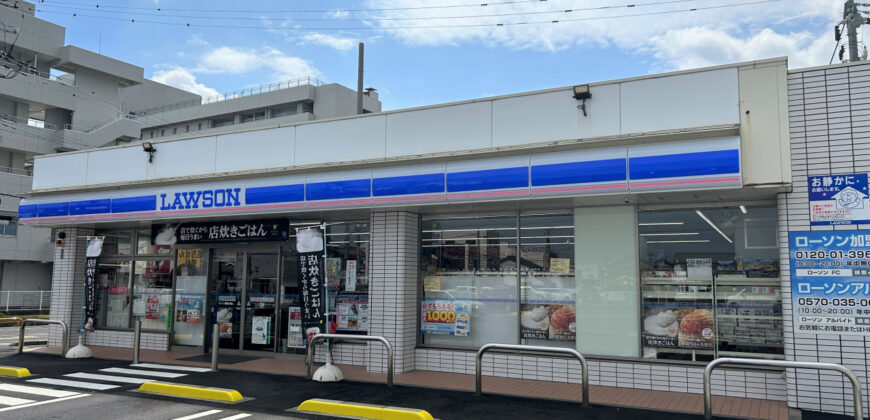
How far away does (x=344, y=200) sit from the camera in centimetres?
1101

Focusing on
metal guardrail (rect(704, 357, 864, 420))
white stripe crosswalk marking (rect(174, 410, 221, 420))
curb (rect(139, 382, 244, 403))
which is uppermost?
A: metal guardrail (rect(704, 357, 864, 420))

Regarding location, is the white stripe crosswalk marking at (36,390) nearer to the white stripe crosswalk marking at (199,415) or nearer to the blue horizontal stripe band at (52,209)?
the white stripe crosswalk marking at (199,415)

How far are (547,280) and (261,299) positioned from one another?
6676 millimetres

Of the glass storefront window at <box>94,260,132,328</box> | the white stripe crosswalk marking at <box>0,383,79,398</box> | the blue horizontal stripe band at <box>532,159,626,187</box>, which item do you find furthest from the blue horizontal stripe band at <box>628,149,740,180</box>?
the glass storefront window at <box>94,260,132,328</box>

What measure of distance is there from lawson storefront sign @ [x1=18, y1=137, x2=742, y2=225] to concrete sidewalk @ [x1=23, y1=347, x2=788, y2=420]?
312cm

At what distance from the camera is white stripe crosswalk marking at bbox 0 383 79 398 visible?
936 centimetres

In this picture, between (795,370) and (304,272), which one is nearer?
(795,370)

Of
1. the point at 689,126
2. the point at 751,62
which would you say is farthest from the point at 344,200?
the point at 751,62

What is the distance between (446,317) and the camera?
11336mm

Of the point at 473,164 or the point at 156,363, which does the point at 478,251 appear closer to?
the point at 473,164

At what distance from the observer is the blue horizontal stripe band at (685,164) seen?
318 inches

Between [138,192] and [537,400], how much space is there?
10.3 meters

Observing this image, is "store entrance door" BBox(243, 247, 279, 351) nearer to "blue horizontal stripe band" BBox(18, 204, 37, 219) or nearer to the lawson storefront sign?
the lawson storefront sign

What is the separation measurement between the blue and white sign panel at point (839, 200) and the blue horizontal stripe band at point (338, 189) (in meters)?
7.05
